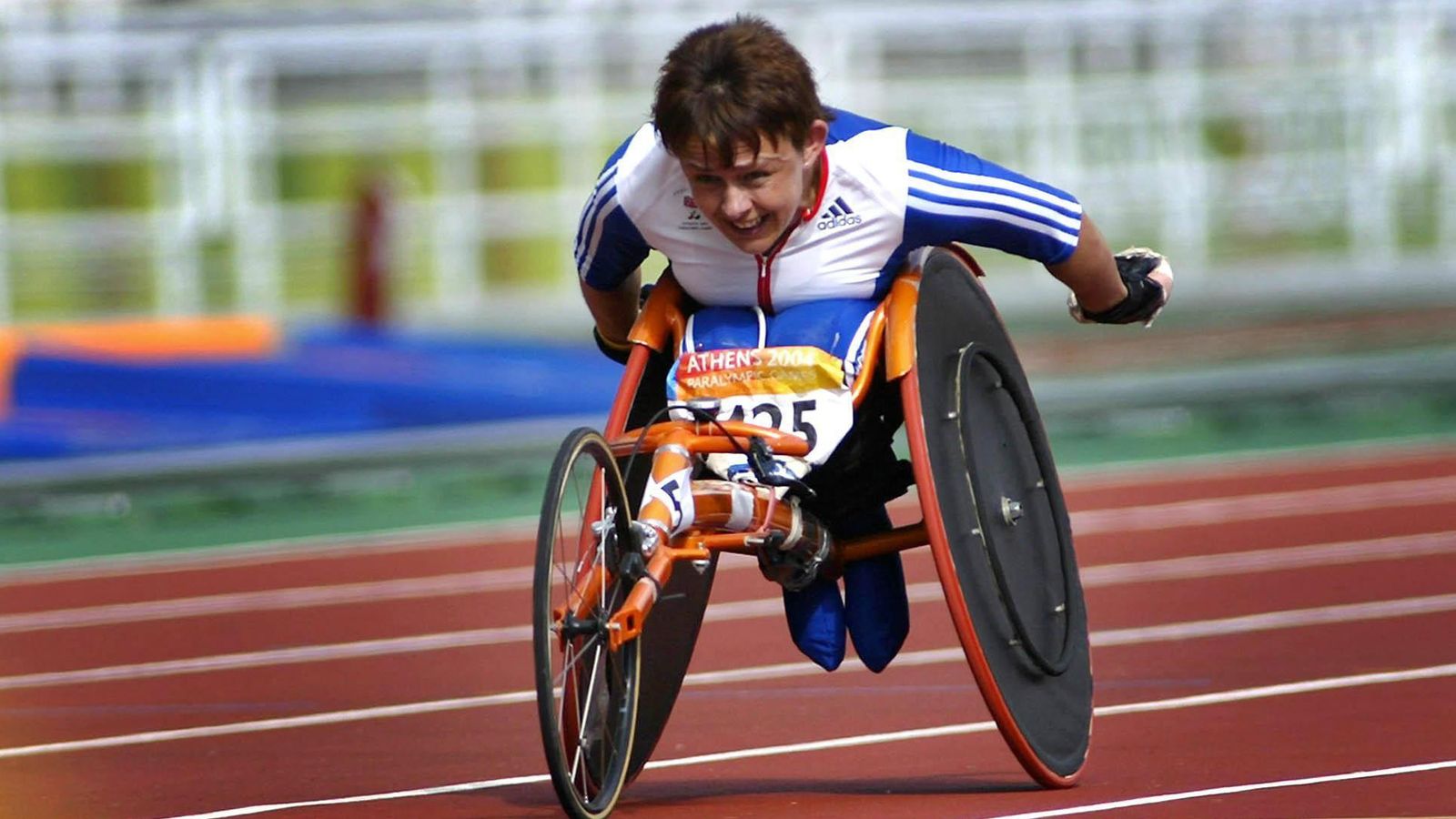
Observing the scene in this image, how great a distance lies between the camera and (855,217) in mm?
5656

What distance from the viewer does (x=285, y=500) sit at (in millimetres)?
15039

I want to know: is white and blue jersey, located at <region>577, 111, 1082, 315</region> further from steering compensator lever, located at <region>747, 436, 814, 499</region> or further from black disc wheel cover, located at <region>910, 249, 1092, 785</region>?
steering compensator lever, located at <region>747, 436, 814, 499</region>

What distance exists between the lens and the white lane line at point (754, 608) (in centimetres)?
935

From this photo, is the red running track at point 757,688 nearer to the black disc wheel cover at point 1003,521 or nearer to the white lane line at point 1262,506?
the white lane line at point 1262,506

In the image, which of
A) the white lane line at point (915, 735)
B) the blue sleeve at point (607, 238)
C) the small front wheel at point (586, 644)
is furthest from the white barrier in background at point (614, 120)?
the small front wheel at point (586, 644)

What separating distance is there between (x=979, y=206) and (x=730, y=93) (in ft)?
2.46

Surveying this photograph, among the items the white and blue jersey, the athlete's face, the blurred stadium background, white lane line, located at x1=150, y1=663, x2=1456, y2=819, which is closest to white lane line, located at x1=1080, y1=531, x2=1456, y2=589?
white lane line, located at x1=150, y1=663, x2=1456, y2=819

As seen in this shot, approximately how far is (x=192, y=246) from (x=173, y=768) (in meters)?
16.9

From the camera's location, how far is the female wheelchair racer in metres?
5.41

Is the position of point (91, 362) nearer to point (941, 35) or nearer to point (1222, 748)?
point (1222, 748)

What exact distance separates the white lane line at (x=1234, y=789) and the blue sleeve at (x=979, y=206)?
1.30 metres

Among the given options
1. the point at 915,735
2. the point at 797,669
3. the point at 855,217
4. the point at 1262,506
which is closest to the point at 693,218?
the point at 855,217

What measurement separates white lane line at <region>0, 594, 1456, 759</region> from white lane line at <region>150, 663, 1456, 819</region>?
25cm

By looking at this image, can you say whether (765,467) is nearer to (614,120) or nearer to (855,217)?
(855,217)
